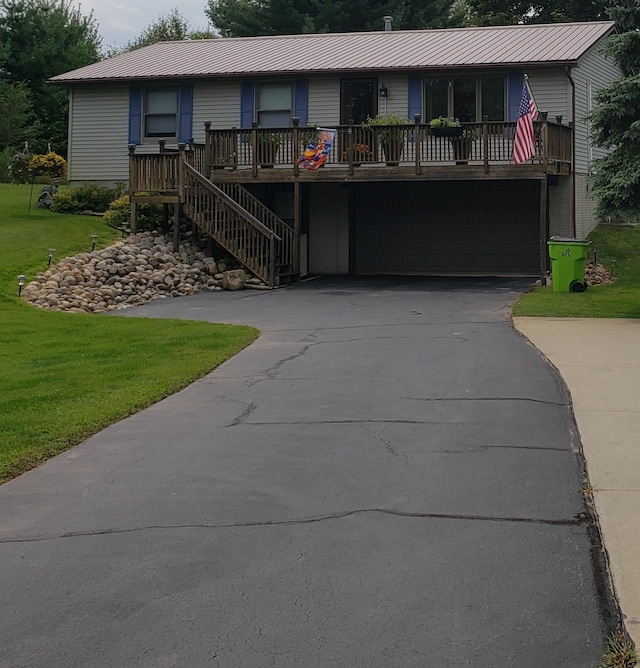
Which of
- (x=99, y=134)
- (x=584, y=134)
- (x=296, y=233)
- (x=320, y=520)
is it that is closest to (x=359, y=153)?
(x=296, y=233)

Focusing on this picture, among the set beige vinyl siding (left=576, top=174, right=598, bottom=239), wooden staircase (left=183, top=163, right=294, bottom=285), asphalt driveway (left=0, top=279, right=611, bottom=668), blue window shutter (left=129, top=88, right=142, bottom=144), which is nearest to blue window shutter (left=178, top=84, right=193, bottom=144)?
blue window shutter (left=129, top=88, right=142, bottom=144)

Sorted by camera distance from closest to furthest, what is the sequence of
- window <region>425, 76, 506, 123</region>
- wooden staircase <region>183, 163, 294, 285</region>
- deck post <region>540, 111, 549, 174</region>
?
deck post <region>540, 111, 549, 174</region> → wooden staircase <region>183, 163, 294, 285</region> → window <region>425, 76, 506, 123</region>

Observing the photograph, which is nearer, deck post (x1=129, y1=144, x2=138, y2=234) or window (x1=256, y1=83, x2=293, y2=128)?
deck post (x1=129, y1=144, x2=138, y2=234)

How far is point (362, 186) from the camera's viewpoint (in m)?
24.0

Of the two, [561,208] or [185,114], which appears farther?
[185,114]

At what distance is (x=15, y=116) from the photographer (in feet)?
124

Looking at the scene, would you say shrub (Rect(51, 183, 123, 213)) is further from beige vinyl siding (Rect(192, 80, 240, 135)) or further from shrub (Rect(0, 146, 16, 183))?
shrub (Rect(0, 146, 16, 183))

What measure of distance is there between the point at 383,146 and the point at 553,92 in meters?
4.89

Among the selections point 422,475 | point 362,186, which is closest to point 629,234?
point 362,186

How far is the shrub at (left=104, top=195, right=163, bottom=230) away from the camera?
21.9 metres

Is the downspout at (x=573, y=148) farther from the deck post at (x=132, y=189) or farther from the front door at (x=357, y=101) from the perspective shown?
the deck post at (x=132, y=189)

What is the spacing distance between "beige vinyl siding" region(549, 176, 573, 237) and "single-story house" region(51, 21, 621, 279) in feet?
0.11

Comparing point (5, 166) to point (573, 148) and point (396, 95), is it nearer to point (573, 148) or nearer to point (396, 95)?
point (396, 95)

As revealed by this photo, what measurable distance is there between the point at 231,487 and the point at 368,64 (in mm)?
19317
